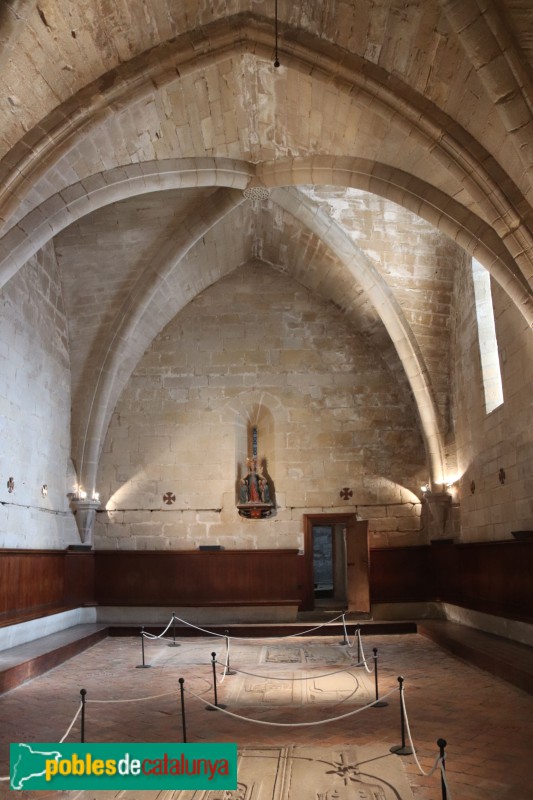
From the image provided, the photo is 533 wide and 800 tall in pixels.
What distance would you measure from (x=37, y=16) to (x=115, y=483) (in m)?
8.19

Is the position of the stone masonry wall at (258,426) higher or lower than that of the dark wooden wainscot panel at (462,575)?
higher

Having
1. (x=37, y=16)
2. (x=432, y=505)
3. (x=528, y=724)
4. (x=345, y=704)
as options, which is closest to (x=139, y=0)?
(x=37, y=16)

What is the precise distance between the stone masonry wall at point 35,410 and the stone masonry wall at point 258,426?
1.38 metres

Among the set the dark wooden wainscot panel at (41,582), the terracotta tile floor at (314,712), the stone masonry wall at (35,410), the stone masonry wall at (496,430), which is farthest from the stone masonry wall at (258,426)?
the terracotta tile floor at (314,712)

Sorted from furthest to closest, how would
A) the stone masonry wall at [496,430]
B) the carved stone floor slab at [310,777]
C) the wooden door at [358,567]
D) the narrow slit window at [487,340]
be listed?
the wooden door at [358,567] → the narrow slit window at [487,340] → the stone masonry wall at [496,430] → the carved stone floor slab at [310,777]

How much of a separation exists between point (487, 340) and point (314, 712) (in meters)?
5.75

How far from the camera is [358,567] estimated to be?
1182cm

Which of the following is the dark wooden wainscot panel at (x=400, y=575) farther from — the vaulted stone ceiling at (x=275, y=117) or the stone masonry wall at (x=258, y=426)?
the vaulted stone ceiling at (x=275, y=117)

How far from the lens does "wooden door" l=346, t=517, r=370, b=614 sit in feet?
38.1

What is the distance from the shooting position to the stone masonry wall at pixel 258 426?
11781 mm

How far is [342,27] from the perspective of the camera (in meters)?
5.91

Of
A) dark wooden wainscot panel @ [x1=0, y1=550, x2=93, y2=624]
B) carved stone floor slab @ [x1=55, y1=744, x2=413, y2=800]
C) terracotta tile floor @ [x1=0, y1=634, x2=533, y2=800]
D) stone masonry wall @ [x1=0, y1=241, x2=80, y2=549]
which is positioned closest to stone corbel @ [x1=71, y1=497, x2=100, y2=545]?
stone masonry wall @ [x1=0, y1=241, x2=80, y2=549]

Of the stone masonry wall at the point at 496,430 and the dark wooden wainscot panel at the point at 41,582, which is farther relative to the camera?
the dark wooden wainscot panel at the point at 41,582

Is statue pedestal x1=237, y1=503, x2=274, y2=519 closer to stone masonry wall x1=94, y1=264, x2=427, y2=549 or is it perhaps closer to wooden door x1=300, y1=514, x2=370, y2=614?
stone masonry wall x1=94, y1=264, x2=427, y2=549
